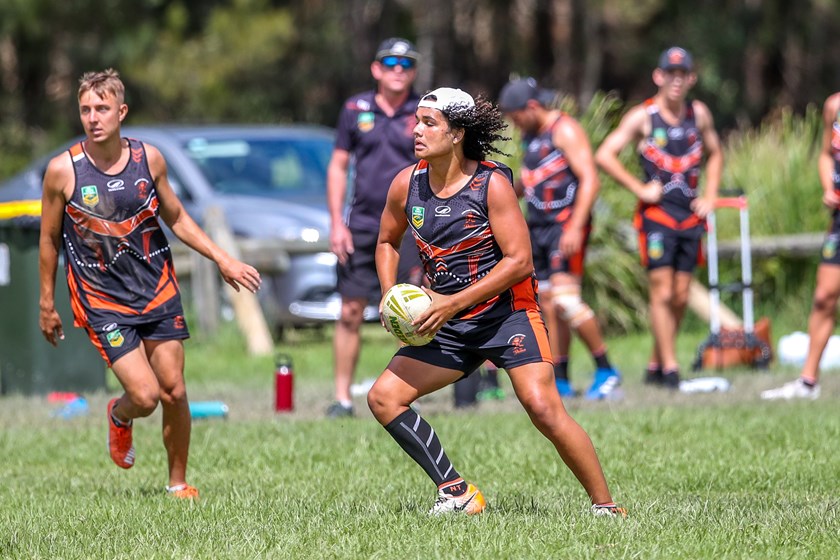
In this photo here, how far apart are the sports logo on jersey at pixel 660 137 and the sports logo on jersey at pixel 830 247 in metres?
1.48

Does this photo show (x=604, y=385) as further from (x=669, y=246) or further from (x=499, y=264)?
(x=499, y=264)

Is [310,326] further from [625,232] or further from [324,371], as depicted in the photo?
[625,232]

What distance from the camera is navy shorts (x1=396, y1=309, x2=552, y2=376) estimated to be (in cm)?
627

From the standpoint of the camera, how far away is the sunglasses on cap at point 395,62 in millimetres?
9691

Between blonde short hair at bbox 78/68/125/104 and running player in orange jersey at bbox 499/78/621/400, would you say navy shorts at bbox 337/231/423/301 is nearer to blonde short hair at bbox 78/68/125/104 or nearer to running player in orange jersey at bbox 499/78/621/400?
running player in orange jersey at bbox 499/78/621/400

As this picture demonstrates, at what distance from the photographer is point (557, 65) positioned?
2866 centimetres

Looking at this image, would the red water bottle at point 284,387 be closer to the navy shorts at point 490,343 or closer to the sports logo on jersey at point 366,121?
the sports logo on jersey at point 366,121

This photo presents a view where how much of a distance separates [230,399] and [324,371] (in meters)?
1.65

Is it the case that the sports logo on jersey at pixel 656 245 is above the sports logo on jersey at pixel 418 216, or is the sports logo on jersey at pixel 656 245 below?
below

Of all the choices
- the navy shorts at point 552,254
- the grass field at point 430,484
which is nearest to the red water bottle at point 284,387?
the grass field at point 430,484

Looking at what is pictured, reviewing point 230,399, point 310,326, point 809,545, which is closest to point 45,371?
point 230,399

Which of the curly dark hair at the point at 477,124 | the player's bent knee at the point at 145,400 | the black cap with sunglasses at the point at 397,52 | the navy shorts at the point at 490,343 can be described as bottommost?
the player's bent knee at the point at 145,400

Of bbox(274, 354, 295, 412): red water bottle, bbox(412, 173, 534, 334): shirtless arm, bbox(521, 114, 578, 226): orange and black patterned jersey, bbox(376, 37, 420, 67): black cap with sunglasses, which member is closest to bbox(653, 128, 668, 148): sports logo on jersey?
bbox(521, 114, 578, 226): orange and black patterned jersey

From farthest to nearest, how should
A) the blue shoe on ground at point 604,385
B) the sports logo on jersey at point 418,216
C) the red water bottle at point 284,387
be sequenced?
the blue shoe on ground at point 604,385 < the red water bottle at point 284,387 < the sports logo on jersey at point 418,216
